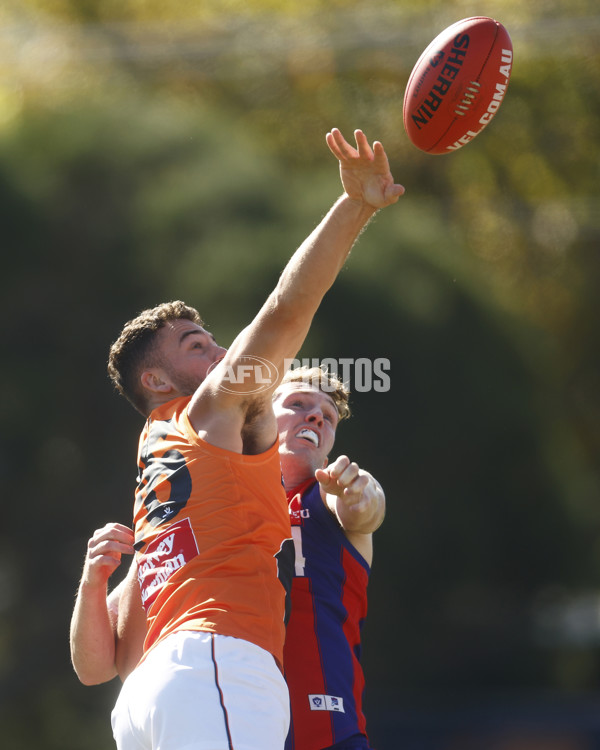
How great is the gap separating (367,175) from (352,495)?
1057 millimetres

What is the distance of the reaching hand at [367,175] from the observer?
3.11 metres

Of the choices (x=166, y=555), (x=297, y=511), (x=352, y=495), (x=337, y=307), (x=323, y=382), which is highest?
(x=337, y=307)

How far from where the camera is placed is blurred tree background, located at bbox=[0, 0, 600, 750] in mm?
12062

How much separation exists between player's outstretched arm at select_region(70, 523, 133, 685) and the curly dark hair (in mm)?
513

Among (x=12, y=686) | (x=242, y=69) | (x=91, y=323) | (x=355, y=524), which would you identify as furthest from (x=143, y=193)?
(x=355, y=524)

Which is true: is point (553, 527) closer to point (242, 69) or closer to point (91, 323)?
point (91, 323)

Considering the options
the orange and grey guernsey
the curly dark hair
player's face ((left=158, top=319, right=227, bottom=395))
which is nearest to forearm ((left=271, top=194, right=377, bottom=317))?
the orange and grey guernsey

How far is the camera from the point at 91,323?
12648 mm

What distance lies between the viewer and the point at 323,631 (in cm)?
375

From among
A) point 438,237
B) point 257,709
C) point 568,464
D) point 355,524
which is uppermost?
point 438,237

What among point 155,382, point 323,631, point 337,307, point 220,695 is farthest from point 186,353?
point 337,307

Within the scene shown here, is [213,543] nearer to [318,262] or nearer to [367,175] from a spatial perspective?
[318,262]

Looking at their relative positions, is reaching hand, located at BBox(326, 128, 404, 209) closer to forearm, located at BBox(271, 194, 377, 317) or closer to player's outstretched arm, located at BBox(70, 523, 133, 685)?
forearm, located at BBox(271, 194, 377, 317)

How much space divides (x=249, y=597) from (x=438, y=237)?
1131 centimetres
